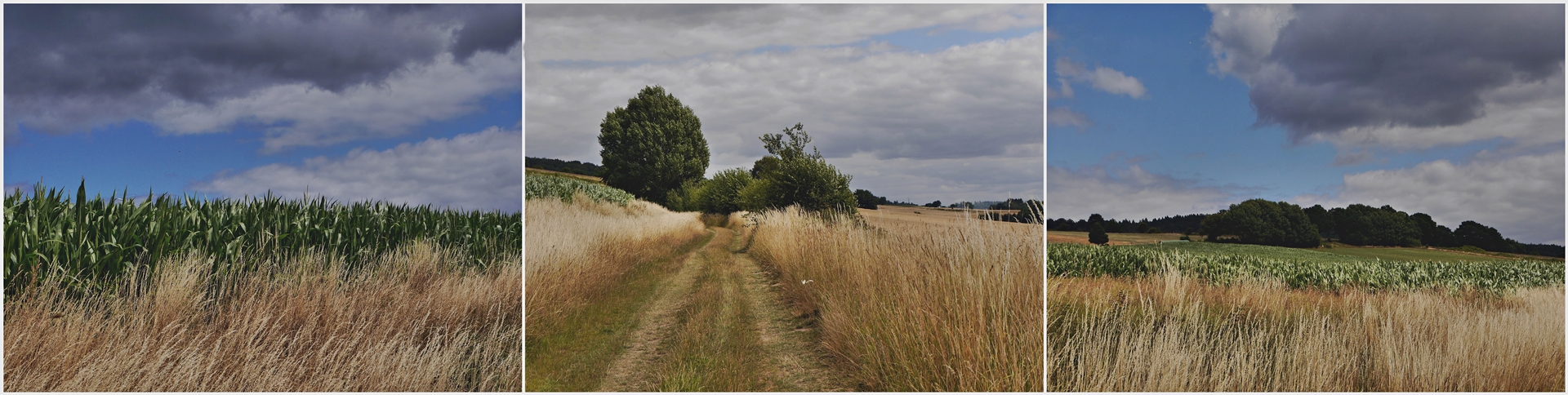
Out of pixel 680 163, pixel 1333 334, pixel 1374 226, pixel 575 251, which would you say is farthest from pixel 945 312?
pixel 680 163

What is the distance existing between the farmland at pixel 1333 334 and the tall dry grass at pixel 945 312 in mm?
331

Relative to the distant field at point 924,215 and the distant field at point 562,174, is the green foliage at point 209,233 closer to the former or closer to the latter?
the distant field at point 562,174

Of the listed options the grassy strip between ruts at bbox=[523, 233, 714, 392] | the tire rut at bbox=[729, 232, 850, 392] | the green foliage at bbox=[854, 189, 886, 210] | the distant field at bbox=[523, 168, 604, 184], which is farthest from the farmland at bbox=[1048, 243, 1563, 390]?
the distant field at bbox=[523, 168, 604, 184]

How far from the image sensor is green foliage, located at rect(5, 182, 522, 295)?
4.94 metres

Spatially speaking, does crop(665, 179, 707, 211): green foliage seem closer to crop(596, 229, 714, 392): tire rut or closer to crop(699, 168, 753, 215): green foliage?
crop(699, 168, 753, 215): green foliage

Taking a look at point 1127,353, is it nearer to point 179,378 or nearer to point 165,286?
point 179,378

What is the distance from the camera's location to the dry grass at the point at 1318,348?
3.67m

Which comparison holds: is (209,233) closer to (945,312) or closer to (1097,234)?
(945,312)

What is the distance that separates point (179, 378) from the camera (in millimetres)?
3844

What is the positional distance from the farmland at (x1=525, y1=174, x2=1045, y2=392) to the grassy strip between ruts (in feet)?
0.04

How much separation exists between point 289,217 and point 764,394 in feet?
24.4

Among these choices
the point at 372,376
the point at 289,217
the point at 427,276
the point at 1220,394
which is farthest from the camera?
the point at 289,217

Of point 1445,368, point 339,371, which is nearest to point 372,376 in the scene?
point 339,371

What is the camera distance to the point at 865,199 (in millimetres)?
11453
